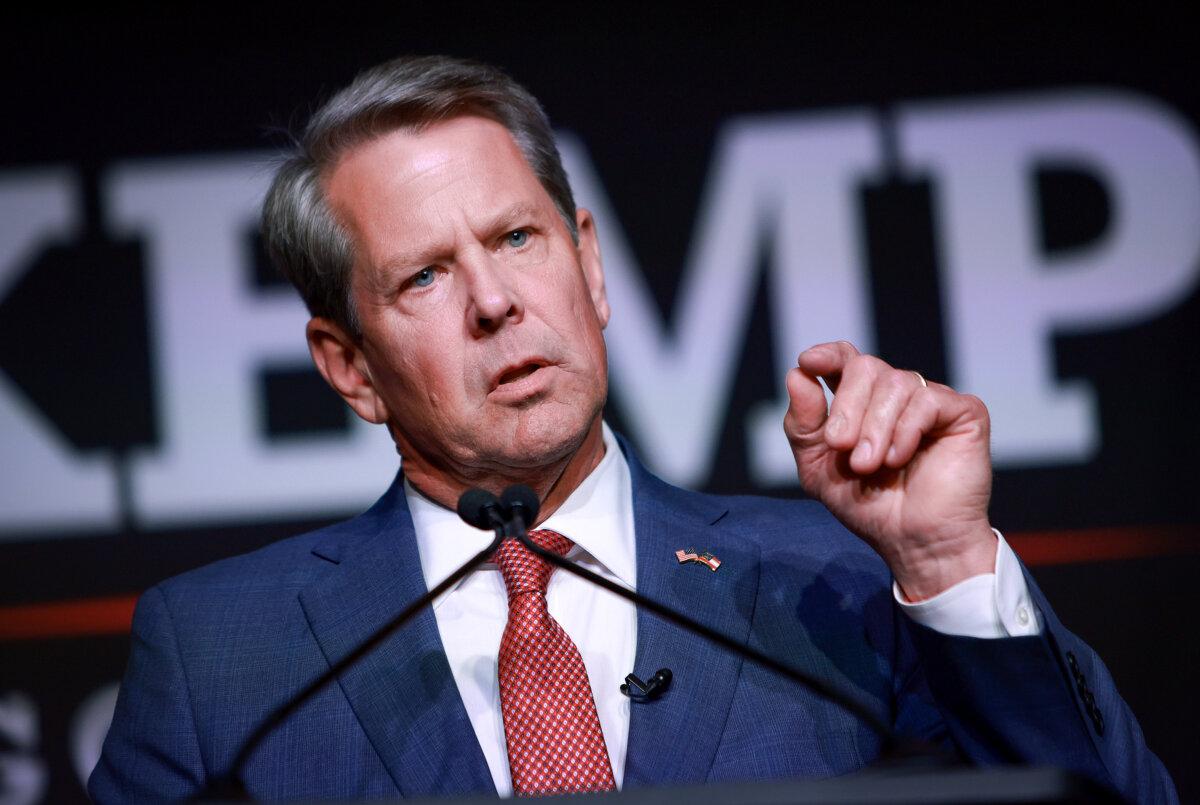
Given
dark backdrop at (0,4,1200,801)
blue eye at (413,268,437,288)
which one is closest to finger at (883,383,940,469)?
blue eye at (413,268,437,288)

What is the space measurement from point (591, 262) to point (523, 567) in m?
0.60

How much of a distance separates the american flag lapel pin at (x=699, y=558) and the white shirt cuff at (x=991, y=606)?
1.39 feet

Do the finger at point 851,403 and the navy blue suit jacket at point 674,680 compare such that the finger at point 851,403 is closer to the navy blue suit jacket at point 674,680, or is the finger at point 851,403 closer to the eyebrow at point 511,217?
the navy blue suit jacket at point 674,680

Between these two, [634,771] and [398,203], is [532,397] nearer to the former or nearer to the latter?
[398,203]

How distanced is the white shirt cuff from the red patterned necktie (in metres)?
0.47

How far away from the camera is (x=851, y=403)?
4.76ft

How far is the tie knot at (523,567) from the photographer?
1.81 meters

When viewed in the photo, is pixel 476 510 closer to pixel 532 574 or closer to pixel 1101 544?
pixel 532 574

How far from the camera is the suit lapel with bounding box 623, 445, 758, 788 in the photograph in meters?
1.67

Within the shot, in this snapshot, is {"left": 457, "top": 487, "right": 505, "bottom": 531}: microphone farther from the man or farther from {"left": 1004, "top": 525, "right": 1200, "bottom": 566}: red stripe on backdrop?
{"left": 1004, "top": 525, "right": 1200, "bottom": 566}: red stripe on backdrop

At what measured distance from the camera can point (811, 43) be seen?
2934mm

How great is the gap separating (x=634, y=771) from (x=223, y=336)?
1.72 metres

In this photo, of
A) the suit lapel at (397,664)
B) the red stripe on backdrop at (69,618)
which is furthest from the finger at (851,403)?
the red stripe on backdrop at (69,618)

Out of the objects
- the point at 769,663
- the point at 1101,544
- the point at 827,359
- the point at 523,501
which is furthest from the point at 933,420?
the point at 1101,544
